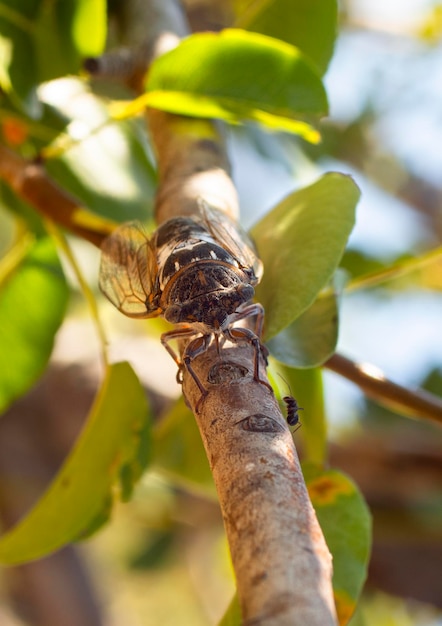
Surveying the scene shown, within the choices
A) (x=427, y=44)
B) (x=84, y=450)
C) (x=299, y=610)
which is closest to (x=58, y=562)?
(x=84, y=450)

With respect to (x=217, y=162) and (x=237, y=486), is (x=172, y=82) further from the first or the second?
(x=237, y=486)

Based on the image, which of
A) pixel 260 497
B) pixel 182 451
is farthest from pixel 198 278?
pixel 182 451

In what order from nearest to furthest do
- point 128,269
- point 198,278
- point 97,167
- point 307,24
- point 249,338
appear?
point 249,338, point 198,278, point 128,269, point 307,24, point 97,167

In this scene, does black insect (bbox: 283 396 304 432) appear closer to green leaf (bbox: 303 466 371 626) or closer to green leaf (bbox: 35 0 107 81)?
green leaf (bbox: 303 466 371 626)

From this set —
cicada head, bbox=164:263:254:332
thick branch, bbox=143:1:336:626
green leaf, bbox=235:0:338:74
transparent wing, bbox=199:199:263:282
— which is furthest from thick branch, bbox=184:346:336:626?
green leaf, bbox=235:0:338:74

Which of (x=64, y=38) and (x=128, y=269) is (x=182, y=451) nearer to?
(x=128, y=269)

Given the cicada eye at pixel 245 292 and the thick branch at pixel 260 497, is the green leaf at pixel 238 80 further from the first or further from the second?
the thick branch at pixel 260 497
